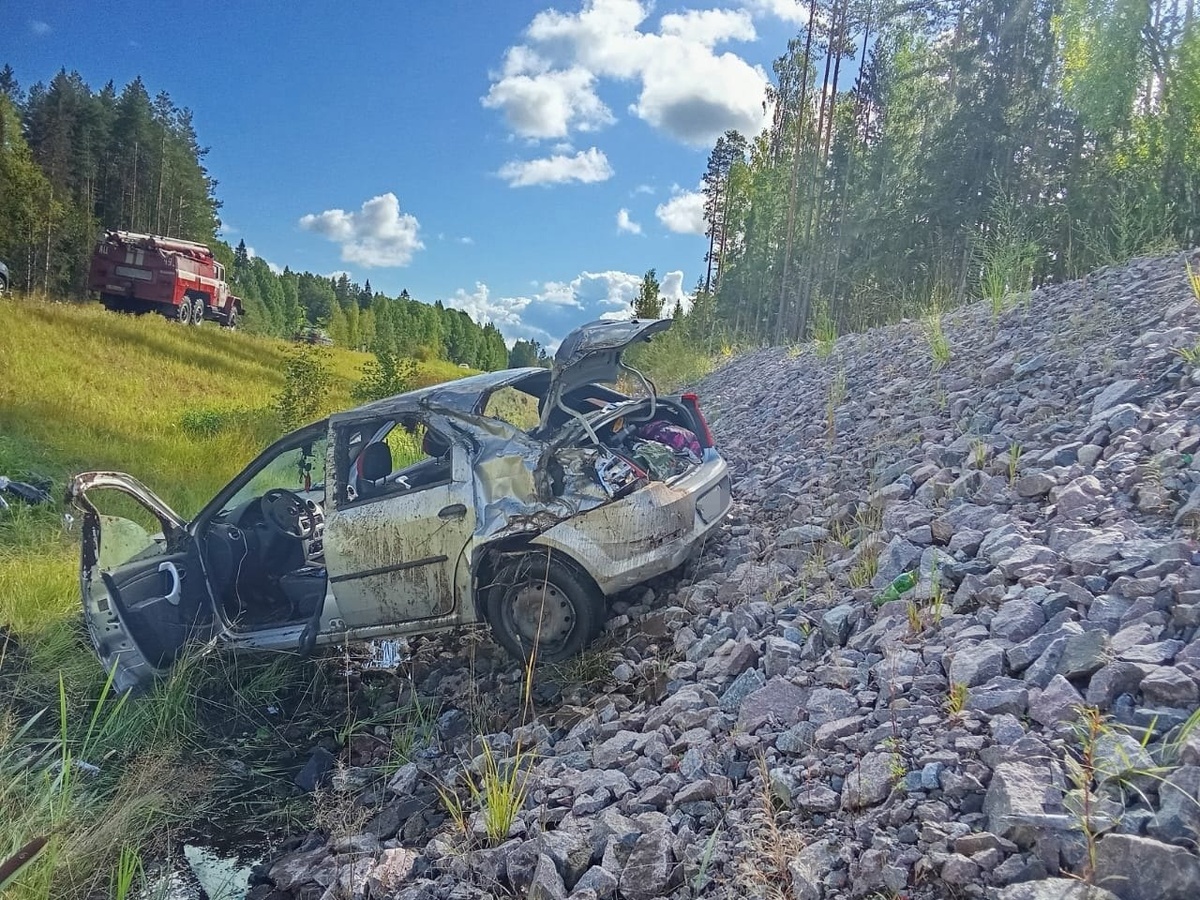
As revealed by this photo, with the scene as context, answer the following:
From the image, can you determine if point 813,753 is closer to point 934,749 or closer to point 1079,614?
point 934,749

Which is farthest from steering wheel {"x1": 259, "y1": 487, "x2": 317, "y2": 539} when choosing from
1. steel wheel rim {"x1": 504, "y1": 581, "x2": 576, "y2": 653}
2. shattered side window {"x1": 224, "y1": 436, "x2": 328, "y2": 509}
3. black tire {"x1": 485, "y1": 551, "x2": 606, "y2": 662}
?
steel wheel rim {"x1": 504, "y1": 581, "x2": 576, "y2": 653}

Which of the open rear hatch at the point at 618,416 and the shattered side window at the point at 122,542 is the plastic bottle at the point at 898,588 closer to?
the open rear hatch at the point at 618,416

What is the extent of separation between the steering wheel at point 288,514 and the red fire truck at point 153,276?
21.3m

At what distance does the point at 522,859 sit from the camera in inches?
104

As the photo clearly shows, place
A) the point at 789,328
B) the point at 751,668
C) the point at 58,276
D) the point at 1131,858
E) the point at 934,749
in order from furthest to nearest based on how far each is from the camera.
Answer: the point at 58,276, the point at 789,328, the point at 751,668, the point at 934,749, the point at 1131,858

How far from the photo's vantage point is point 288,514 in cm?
572

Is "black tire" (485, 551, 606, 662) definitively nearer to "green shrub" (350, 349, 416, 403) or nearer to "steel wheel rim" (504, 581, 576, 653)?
"steel wheel rim" (504, 581, 576, 653)

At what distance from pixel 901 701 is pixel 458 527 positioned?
8.60ft

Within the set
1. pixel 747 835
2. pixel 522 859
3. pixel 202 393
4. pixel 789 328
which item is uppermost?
pixel 789 328

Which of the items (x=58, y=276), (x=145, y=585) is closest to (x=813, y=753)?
(x=145, y=585)

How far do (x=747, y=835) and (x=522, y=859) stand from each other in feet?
2.74

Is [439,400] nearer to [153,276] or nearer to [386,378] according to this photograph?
[386,378]

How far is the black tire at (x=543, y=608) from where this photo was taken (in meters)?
4.31

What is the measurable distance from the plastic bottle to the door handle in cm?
435
